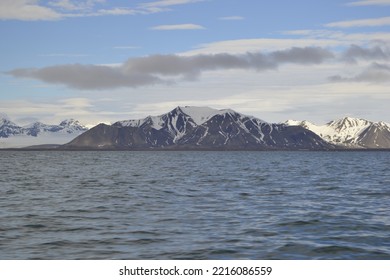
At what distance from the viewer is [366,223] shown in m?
30.2

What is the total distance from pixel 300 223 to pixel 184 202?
12846 mm

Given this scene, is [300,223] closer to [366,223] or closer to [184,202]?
[366,223]

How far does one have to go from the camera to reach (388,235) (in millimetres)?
26328

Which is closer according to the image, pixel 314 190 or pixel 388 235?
pixel 388 235
